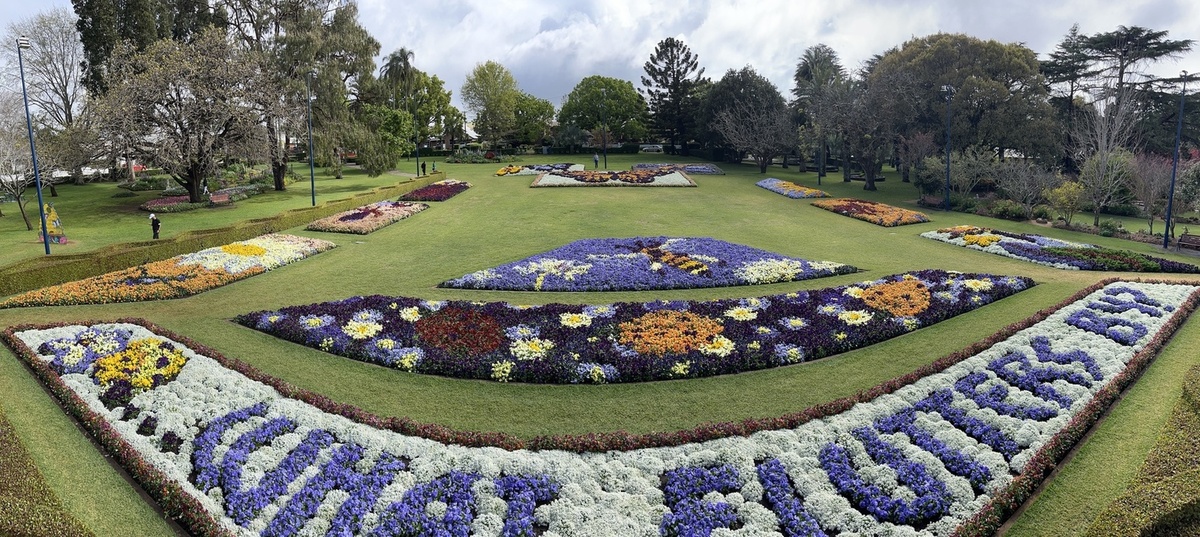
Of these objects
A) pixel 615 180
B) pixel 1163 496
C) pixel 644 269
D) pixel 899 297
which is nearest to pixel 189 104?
pixel 615 180

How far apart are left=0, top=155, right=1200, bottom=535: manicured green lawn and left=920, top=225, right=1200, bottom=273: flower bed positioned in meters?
0.72

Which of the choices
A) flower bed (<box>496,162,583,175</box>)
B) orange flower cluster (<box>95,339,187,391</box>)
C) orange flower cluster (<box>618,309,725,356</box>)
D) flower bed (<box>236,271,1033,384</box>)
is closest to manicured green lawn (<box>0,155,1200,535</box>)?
flower bed (<box>236,271,1033,384</box>)

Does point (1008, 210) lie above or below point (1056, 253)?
above

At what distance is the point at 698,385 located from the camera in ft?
38.3

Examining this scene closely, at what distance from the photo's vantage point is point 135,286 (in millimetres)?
17672

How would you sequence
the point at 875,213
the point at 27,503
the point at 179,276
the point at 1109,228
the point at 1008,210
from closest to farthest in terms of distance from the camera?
1. the point at 27,503
2. the point at 179,276
3. the point at 1109,228
4. the point at 875,213
5. the point at 1008,210

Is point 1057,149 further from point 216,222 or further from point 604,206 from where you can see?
point 216,222

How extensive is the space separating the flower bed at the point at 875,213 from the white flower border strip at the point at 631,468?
19.5m

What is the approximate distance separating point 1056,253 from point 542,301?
17.9m

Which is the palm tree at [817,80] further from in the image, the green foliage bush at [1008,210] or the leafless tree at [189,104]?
the leafless tree at [189,104]

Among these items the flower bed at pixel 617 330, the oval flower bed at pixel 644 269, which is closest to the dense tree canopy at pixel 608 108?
the oval flower bed at pixel 644 269

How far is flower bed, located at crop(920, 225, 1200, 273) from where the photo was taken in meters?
19.8

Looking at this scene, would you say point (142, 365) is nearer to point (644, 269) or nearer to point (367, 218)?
point (644, 269)

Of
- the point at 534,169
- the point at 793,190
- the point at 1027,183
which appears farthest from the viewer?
the point at 534,169
